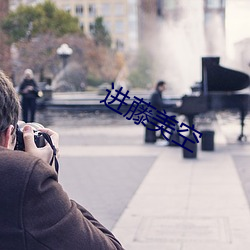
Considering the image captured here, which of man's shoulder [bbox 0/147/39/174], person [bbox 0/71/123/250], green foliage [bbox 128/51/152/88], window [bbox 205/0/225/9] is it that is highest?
window [bbox 205/0/225/9]

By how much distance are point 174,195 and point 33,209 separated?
272 inches

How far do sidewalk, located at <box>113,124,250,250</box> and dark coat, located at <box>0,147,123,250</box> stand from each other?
4211 millimetres

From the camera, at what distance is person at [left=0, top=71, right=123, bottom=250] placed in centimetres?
174

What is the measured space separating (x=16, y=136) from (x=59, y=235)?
358 mm

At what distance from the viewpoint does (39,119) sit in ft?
78.2

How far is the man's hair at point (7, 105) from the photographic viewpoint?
6.16 feet

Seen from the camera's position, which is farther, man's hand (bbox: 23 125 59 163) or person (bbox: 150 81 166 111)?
person (bbox: 150 81 166 111)

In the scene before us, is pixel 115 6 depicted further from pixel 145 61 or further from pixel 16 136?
pixel 16 136

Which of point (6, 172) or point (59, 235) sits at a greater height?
point (6, 172)

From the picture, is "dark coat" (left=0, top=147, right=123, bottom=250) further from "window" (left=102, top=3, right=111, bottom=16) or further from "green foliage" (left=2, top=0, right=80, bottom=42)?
"window" (left=102, top=3, right=111, bottom=16)

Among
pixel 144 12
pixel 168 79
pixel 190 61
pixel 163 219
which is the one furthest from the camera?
pixel 144 12

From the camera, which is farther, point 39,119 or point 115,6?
point 115,6

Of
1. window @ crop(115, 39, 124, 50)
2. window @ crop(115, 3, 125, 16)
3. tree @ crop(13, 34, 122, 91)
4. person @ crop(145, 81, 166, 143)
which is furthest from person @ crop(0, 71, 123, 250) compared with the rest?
window @ crop(115, 3, 125, 16)

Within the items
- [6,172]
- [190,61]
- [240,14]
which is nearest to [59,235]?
[6,172]
